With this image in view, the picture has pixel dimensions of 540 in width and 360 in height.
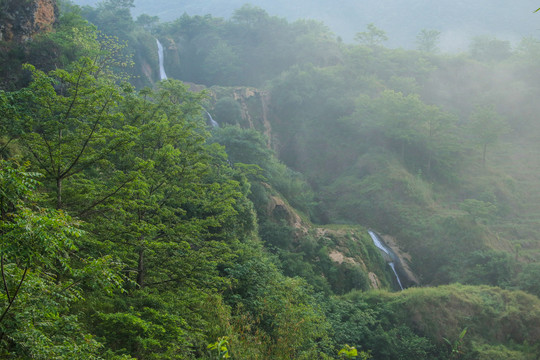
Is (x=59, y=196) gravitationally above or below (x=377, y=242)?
above

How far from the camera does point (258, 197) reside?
23.2 meters

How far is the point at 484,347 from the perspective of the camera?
1648 centimetres

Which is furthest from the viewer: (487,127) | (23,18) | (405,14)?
(405,14)

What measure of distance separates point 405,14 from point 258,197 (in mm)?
127057

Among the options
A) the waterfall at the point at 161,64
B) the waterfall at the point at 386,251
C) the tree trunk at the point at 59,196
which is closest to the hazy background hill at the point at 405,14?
the waterfall at the point at 161,64

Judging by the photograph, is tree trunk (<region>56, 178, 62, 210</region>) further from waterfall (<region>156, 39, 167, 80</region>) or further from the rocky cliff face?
waterfall (<region>156, 39, 167, 80</region>)

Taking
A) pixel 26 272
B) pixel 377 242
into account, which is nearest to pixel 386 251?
pixel 377 242

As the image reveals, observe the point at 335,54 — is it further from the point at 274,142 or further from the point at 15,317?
the point at 15,317

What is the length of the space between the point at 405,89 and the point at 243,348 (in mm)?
40066

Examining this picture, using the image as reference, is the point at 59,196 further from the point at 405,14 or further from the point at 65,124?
the point at 405,14

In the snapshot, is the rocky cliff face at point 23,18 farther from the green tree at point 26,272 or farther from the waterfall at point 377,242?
the waterfall at point 377,242

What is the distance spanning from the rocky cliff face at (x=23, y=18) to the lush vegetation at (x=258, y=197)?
0.62 metres

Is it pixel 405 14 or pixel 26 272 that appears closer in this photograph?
pixel 26 272

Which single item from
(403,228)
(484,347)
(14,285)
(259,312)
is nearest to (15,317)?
(14,285)
